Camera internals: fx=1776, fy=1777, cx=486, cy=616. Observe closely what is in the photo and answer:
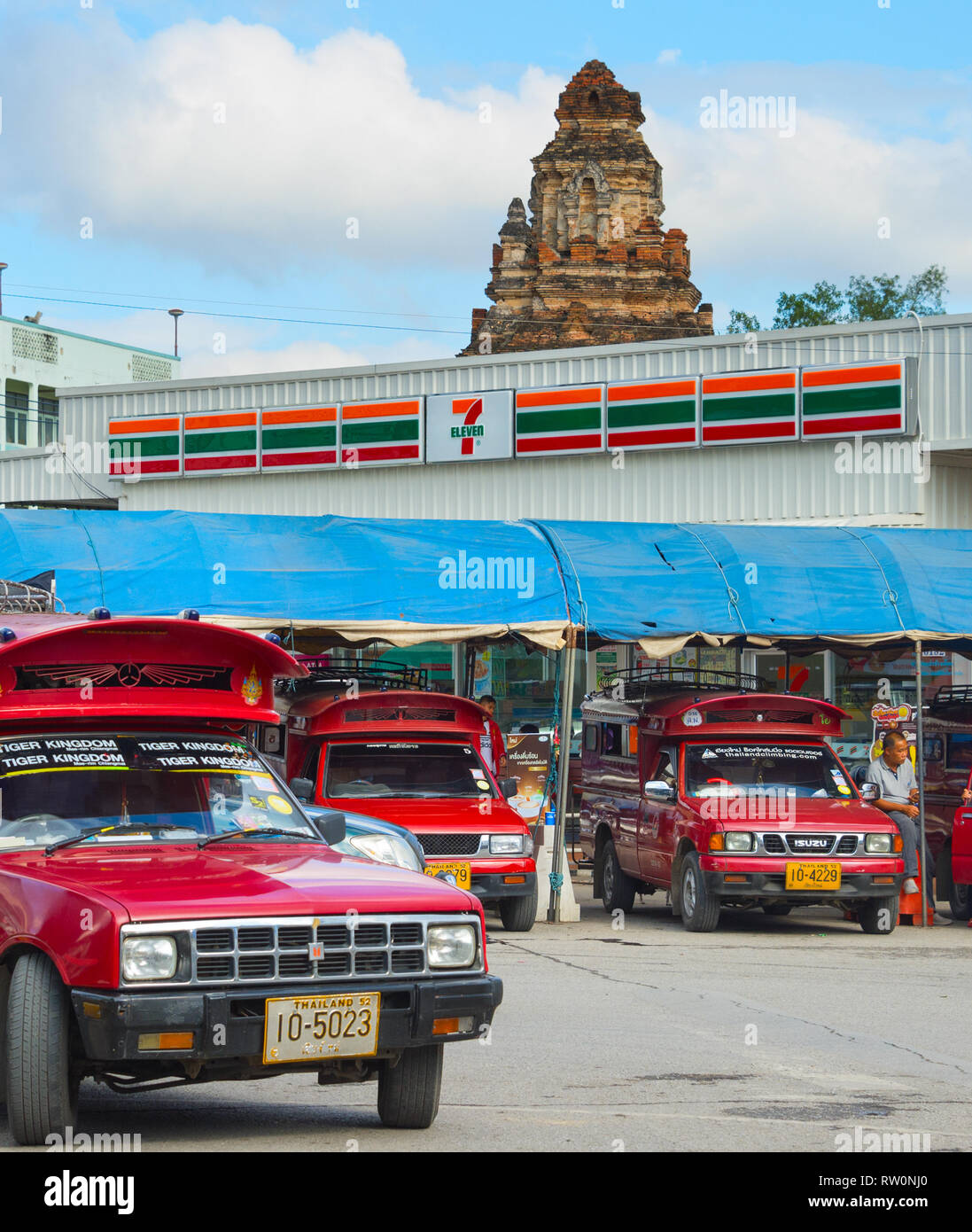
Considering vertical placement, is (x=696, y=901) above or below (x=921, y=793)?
below

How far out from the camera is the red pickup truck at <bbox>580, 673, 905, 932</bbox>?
16.0 m

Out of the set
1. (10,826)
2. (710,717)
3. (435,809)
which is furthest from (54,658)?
(710,717)

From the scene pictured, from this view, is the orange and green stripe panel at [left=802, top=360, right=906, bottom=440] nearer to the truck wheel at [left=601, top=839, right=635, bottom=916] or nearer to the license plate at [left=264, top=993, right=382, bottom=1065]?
the truck wheel at [left=601, top=839, right=635, bottom=916]

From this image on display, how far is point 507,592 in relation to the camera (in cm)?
1812

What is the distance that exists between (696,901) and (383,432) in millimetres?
15905

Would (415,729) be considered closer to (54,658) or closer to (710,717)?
(710,717)

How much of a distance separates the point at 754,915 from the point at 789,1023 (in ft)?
25.4

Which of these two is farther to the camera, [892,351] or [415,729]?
[892,351]

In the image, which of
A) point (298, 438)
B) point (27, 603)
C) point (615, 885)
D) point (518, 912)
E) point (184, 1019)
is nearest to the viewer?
point (184, 1019)

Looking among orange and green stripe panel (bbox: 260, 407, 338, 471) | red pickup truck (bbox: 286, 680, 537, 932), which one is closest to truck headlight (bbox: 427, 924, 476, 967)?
red pickup truck (bbox: 286, 680, 537, 932)

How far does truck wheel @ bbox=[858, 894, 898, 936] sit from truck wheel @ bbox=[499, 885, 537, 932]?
10.3ft

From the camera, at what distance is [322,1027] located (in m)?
6.50

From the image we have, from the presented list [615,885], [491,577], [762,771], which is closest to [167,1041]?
[762,771]

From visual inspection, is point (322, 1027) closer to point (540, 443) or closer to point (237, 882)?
point (237, 882)
